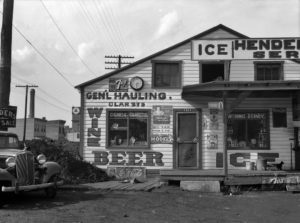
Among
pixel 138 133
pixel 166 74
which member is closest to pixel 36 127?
pixel 138 133

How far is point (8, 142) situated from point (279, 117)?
34.7 ft

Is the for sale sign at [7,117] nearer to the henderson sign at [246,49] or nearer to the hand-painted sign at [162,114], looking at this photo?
the hand-painted sign at [162,114]

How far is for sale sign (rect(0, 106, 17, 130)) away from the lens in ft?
49.4

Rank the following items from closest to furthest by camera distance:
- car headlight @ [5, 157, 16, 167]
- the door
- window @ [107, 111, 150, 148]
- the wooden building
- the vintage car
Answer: the vintage car, car headlight @ [5, 157, 16, 167], the wooden building, the door, window @ [107, 111, 150, 148]

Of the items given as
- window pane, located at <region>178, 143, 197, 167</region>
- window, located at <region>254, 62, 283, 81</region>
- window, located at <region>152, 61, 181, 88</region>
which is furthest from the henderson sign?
window pane, located at <region>178, 143, 197, 167</region>

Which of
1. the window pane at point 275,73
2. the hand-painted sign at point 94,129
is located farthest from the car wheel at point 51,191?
the window pane at point 275,73

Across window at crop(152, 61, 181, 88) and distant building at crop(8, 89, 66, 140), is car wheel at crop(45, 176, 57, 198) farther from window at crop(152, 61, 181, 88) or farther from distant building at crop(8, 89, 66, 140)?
distant building at crop(8, 89, 66, 140)

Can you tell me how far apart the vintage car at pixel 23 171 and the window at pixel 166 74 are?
726 cm

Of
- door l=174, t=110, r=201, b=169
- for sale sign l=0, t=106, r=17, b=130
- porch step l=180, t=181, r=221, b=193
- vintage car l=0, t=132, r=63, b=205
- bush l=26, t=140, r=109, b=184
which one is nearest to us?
vintage car l=0, t=132, r=63, b=205

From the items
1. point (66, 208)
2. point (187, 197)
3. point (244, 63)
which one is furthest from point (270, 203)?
point (244, 63)

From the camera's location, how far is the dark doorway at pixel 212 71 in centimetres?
1884

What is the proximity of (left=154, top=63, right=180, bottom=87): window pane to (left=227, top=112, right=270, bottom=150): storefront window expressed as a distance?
271 cm

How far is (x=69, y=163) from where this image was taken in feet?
56.5

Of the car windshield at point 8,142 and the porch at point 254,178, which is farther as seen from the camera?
the porch at point 254,178
